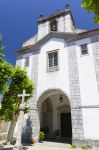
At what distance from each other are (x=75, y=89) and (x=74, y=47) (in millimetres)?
3993

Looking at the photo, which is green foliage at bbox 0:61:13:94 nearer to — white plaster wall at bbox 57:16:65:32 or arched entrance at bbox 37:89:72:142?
arched entrance at bbox 37:89:72:142

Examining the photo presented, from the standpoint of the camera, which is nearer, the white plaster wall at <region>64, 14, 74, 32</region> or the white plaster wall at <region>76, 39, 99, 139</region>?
the white plaster wall at <region>76, 39, 99, 139</region>

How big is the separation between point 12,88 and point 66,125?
25.7ft

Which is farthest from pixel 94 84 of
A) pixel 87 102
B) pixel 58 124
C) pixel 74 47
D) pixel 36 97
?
pixel 58 124

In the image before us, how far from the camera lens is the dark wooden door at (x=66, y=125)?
16047mm

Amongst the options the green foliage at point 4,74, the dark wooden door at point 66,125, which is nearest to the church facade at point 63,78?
the dark wooden door at point 66,125

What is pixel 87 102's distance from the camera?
1229cm

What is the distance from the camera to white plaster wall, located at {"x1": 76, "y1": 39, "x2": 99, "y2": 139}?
457 inches

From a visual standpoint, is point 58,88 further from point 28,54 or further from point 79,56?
point 28,54

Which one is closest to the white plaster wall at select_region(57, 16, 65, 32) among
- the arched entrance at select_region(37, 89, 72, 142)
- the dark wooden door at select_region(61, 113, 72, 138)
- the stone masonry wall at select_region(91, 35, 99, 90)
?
the stone masonry wall at select_region(91, 35, 99, 90)

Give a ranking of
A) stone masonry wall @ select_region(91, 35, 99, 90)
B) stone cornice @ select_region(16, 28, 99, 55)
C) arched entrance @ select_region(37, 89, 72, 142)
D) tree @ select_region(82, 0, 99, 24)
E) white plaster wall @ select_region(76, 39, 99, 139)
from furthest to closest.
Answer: arched entrance @ select_region(37, 89, 72, 142), stone cornice @ select_region(16, 28, 99, 55), stone masonry wall @ select_region(91, 35, 99, 90), white plaster wall @ select_region(76, 39, 99, 139), tree @ select_region(82, 0, 99, 24)

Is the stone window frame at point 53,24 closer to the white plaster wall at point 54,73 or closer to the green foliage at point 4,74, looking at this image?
the white plaster wall at point 54,73

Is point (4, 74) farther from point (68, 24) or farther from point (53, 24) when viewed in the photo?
point (53, 24)

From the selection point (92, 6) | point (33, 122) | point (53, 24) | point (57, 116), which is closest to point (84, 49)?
point (53, 24)
